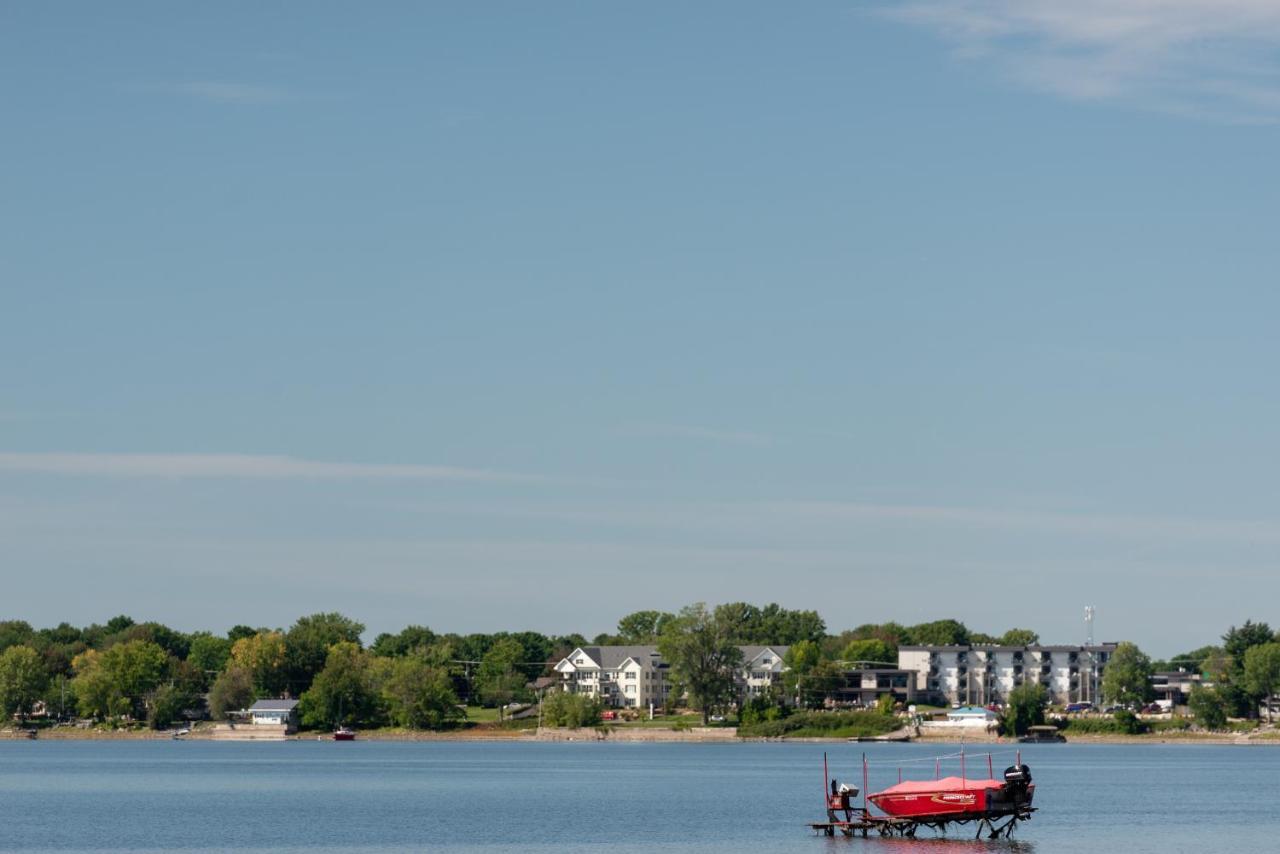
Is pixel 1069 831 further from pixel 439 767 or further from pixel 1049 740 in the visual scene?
pixel 1049 740

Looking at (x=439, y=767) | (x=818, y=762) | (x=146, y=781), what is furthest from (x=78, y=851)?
(x=818, y=762)

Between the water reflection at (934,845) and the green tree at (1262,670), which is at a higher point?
the green tree at (1262,670)

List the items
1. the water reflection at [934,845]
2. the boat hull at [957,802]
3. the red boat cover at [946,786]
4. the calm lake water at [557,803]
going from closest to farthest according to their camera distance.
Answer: the water reflection at [934,845], the boat hull at [957,802], the red boat cover at [946,786], the calm lake water at [557,803]

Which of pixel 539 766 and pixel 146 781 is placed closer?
pixel 146 781

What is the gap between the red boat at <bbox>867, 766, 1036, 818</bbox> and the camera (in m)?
82.8

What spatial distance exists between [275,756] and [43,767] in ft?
81.0

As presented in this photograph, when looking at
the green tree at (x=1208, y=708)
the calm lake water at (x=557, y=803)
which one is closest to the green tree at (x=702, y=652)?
the calm lake water at (x=557, y=803)

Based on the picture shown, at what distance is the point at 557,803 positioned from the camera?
352 ft

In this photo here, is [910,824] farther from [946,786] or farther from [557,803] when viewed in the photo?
[557,803]

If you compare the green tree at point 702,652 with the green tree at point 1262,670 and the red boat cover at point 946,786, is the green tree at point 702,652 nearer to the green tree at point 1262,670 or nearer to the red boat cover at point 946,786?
the green tree at point 1262,670

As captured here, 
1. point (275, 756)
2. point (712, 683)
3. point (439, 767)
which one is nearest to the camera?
point (439, 767)

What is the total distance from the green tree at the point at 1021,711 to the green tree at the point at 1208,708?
14.5 metres

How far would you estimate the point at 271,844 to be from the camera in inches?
3290

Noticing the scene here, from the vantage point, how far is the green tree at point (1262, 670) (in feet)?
623
